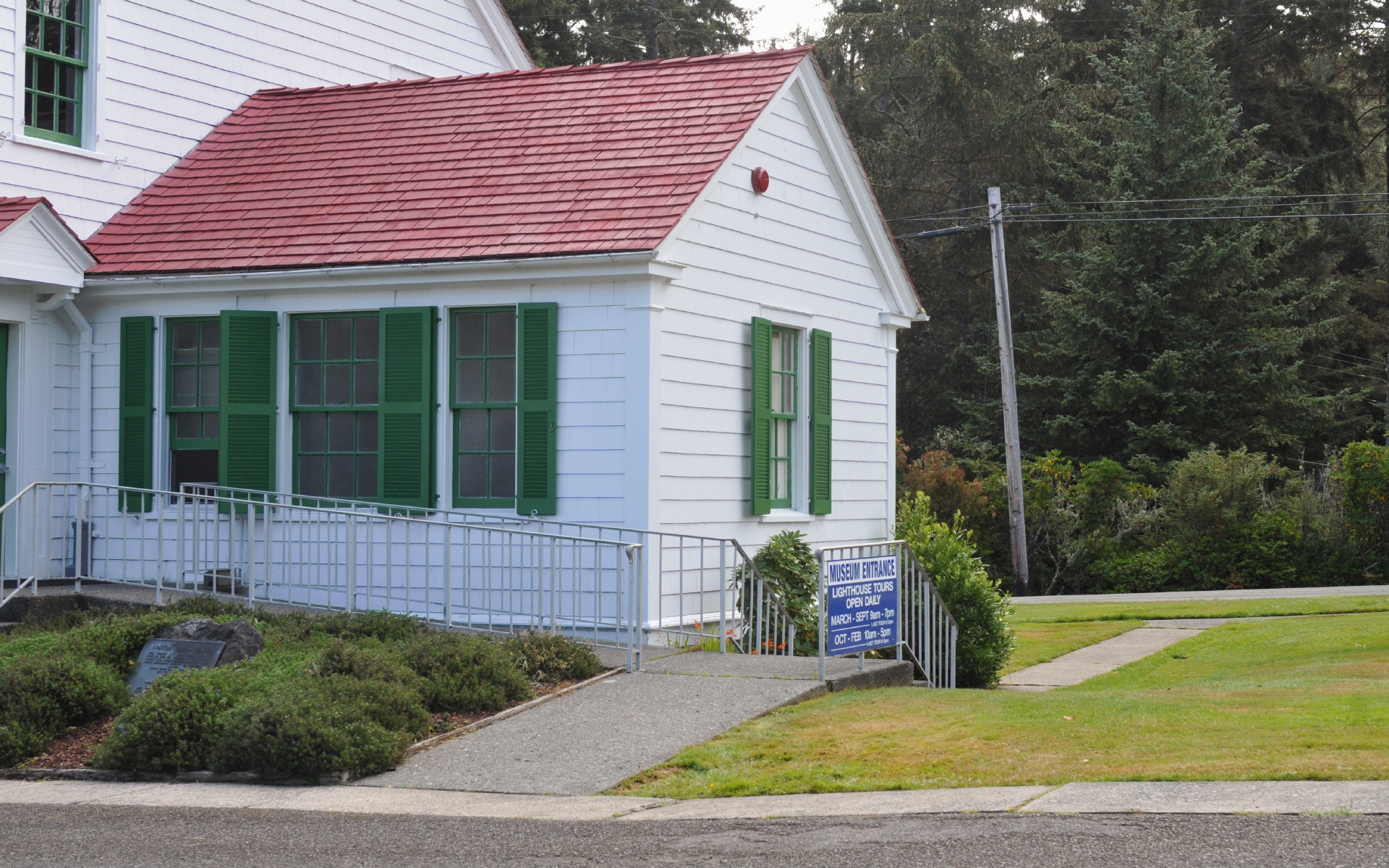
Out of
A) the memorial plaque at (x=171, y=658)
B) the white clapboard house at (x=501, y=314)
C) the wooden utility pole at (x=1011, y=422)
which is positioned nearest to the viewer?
the memorial plaque at (x=171, y=658)

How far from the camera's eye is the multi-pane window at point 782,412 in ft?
48.5

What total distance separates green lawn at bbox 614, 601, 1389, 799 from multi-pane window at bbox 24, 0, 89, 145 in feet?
31.8

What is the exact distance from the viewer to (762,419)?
14234 millimetres

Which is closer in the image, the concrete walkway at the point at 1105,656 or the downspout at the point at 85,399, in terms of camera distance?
the downspout at the point at 85,399

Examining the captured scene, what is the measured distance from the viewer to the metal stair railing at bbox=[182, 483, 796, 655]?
12672 mm

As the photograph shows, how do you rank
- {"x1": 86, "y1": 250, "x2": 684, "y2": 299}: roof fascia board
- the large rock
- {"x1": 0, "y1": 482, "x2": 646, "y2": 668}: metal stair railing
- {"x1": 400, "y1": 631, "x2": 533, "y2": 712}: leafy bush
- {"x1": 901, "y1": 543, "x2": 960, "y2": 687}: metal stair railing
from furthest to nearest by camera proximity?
{"x1": 901, "y1": 543, "x2": 960, "y2": 687}: metal stair railing, {"x1": 86, "y1": 250, "x2": 684, "y2": 299}: roof fascia board, {"x1": 0, "y1": 482, "x2": 646, "y2": 668}: metal stair railing, the large rock, {"x1": 400, "y1": 631, "x2": 533, "y2": 712}: leafy bush

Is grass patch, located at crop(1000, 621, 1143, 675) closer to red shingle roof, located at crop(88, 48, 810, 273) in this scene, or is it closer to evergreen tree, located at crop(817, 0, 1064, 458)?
red shingle roof, located at crop(88, 48, 810, 273)

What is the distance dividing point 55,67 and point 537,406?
6.39 metres

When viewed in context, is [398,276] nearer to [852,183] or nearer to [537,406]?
[537,406]

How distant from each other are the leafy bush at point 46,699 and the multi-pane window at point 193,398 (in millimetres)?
4062

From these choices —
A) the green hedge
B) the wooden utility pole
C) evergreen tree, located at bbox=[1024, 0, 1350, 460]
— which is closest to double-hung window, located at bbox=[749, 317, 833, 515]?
the green hedge

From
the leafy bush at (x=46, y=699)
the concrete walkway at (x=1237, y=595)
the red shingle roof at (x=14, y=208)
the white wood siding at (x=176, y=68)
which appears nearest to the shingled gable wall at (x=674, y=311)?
the red shingle roof at (x=14, y=208)

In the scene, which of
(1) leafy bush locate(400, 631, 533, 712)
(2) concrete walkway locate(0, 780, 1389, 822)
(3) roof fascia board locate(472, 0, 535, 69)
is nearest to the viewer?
(2) concrete walkway locate(0, 780, 1389, 822)

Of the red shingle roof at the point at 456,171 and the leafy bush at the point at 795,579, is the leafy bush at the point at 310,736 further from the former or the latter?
the leafy bush at the point at 795,579
